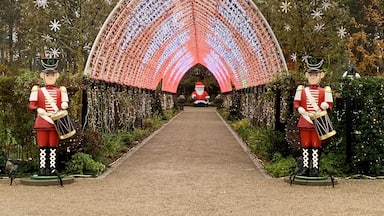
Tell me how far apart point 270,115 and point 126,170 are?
553cm

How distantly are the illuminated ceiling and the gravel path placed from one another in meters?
5.71

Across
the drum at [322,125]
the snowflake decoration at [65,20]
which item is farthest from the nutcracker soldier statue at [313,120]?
the snowflake decoration at [65,20]

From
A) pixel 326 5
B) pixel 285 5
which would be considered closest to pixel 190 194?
pixel 285 5

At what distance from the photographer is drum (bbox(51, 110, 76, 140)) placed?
1017 centimetres

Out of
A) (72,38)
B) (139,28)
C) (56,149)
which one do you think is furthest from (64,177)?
(72,38)

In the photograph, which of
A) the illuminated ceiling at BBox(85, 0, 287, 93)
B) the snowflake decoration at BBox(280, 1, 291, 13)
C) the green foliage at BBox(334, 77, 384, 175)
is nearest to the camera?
the green foliage at BBox(334, 77, 384, 175)

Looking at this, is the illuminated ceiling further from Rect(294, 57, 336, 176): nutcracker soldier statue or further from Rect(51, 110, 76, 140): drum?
Rect(294, 57, 336, 176): nutcracker soldier statue

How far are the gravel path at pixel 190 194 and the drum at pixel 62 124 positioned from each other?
2.81 feet

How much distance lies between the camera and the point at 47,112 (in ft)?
33.2

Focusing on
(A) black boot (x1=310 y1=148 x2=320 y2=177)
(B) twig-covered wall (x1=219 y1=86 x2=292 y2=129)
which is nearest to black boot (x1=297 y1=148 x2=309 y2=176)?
(A) black boot (x1=310 y1=148 x2=320 y2=177)

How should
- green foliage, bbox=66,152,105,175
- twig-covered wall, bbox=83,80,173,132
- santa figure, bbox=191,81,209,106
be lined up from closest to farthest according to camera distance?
green foliage, bbox=66,152,105,175 → twig-covered wall, bbox=83,80,173,132 → santa figure, bbox=191,81,209,106

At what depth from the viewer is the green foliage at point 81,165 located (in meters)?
11.1

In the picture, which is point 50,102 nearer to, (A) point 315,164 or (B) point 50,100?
(B) point 50,100

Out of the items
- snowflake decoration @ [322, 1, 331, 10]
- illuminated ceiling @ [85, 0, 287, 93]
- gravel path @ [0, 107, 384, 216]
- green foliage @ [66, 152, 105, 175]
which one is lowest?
gravel path @ [0, 107, 384, 216]
